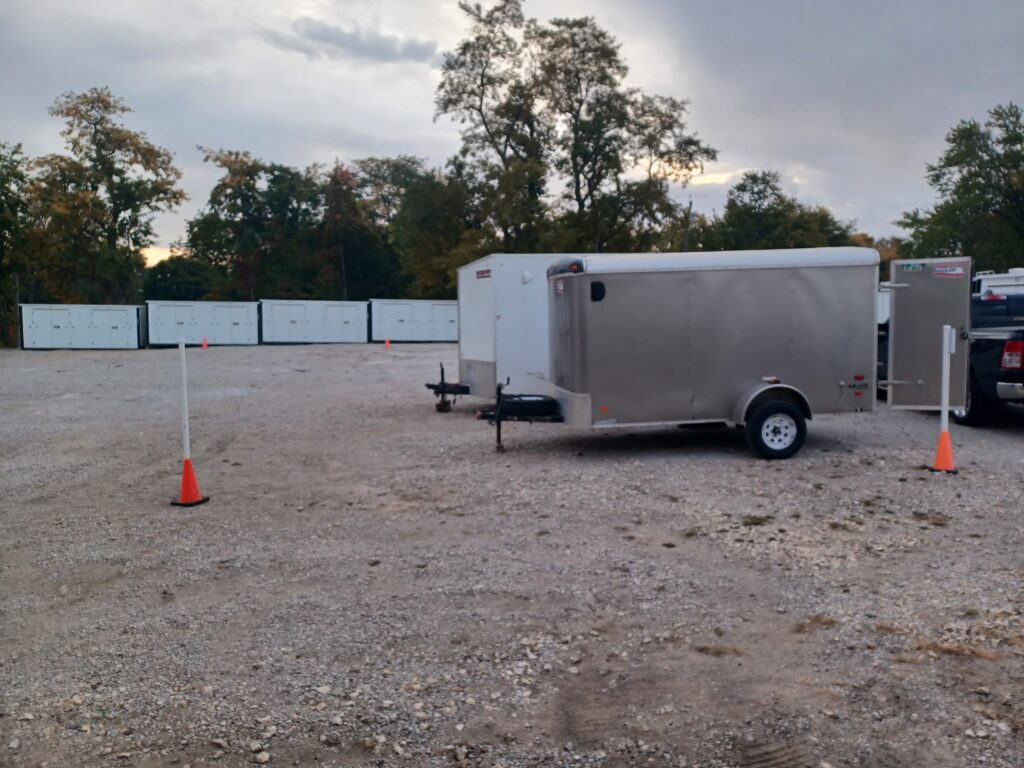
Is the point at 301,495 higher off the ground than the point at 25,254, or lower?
lower

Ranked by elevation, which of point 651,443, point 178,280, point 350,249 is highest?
point 350,249

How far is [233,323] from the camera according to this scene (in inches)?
1625

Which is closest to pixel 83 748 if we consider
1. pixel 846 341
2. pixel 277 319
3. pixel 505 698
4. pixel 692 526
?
pixel 505 698

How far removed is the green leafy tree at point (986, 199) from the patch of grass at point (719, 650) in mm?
43953

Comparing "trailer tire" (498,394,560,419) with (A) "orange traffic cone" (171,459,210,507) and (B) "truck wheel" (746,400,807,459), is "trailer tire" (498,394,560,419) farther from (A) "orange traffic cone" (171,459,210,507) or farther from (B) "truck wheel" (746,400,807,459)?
(A) "orange traffic cone" (171,459,210,507)

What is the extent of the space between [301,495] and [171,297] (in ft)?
187

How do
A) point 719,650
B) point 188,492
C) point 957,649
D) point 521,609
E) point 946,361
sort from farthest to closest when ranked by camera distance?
1. point 946,361
2. point 188,492
3. point 521,609
4. point 719,650
5. point 957,649

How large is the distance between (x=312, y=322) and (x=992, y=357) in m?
34.2

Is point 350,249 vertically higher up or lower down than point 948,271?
higher up

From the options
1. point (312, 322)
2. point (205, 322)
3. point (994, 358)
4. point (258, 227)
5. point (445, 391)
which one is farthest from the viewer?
point (258, 227)

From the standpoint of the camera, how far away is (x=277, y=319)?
41.8 metres

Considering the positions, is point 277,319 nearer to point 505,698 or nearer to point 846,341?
point 846,341

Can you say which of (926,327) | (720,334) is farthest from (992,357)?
(720,334)

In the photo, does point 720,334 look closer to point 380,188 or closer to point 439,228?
point 439,228
